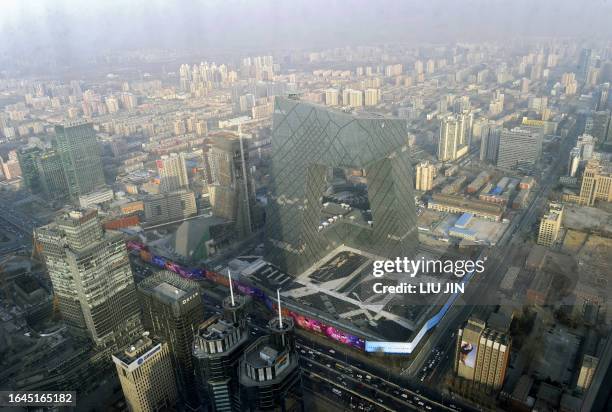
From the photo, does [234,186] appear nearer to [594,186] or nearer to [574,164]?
[594,186]

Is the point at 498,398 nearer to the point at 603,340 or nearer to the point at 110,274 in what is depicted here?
the point at 603,340

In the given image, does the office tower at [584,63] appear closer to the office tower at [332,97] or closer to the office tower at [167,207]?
the office tower at [332,97]

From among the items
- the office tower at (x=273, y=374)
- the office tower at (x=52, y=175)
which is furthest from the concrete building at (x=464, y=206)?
the office tower at (x=52, y=175)

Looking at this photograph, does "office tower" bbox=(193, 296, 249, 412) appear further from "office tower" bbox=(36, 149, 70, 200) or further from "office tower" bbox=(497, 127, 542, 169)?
"office tower" bbox=(497, 127, 542, 169)

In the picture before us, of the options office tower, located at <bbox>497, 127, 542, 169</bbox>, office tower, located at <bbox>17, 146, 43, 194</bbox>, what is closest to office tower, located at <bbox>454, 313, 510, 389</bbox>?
office tower, located at <bbox>497, 127, 542, 169</bbox>

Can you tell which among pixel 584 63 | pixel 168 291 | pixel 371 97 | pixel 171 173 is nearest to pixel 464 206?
pixel 168 291

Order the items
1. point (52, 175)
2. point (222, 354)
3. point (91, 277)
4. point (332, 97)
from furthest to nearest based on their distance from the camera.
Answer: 1. point (332, 97)
2. point (52, 175)
3. point (91, 277)
4. point (222, 354)
